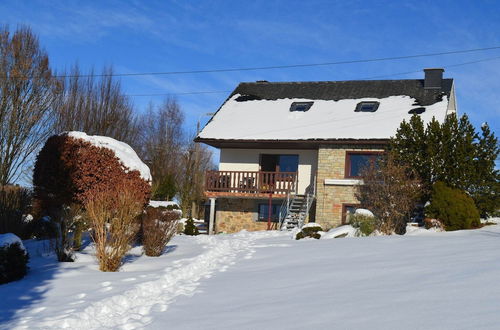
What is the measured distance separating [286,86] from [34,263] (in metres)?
17.7

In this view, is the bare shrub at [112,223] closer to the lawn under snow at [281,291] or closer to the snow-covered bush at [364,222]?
the lawn under snow at [281,291]

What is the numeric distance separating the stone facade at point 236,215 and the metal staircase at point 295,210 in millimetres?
1484

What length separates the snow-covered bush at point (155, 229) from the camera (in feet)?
38.8

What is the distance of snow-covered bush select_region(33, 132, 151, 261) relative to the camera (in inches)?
433

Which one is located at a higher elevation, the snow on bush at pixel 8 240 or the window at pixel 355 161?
the window at pixel 355 161

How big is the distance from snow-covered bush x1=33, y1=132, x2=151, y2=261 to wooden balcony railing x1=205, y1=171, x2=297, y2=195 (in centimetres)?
1047

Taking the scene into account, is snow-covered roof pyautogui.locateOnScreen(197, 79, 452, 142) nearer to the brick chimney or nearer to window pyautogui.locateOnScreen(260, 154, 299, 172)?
the brick chimney

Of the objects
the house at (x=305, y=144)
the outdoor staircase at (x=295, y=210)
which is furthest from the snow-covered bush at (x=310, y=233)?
the house at (x=305, y=144)

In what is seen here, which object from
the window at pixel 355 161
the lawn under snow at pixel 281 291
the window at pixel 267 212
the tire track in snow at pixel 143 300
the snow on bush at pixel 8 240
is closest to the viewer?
the lawn under snow at pixel 281 291

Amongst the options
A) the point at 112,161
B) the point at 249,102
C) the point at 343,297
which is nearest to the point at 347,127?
the point at 249,102

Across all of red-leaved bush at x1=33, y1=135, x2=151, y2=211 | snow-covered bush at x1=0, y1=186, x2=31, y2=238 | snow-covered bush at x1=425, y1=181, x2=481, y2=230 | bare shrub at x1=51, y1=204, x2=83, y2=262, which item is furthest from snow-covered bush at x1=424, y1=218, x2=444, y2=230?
snow-covered bush at x1=0, y1=186, x2=31, y2=238

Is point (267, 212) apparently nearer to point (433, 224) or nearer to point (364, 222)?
point (364, 222)

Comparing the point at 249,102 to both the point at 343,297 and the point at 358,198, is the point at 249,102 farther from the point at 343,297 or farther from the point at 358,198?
the point at 343,297

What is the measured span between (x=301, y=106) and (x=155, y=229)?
43.5 ft
